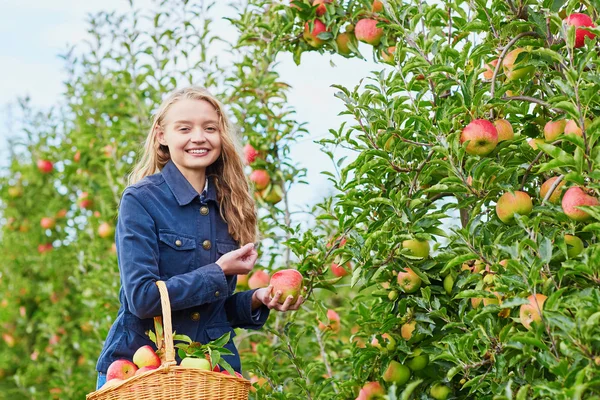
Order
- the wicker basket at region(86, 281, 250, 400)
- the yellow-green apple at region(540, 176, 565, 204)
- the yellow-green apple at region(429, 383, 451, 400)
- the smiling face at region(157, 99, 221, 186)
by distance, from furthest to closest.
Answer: the smiling face at region(157, 99, 221, 186)
the yellow-green apple at region(429, 383, 451, 400)
the yellow-green apple at region(540, 176, 565, 204)
the wicker basket at region(86, 281, 250, 400)

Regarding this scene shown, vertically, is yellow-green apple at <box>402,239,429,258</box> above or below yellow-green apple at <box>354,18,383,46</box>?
below

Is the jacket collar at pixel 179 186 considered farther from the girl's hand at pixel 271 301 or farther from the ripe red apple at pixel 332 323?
the ripe red apple at pixel 332 323

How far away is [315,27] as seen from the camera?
294 cm

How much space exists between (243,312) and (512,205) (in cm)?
88

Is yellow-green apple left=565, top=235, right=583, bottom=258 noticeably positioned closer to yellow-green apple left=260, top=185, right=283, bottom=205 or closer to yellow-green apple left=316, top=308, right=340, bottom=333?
yellow-green apple left=316, top=308, right=340, bottom=333

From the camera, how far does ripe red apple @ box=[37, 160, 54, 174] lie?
6025mm

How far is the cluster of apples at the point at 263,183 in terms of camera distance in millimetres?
3424

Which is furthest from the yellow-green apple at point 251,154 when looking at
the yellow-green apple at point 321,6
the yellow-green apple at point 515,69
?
the yellow-green apple at point 515,69

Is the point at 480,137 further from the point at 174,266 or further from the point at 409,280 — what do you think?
the point at 174,266

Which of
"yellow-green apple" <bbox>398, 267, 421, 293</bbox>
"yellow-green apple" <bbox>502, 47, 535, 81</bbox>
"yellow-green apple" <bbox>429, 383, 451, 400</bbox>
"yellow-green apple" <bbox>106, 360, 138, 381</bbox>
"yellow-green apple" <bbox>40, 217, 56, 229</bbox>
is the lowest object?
"yellow-green apple" <bbox>429, 383, 451, 400</bbox>

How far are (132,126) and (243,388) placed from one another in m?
2.59

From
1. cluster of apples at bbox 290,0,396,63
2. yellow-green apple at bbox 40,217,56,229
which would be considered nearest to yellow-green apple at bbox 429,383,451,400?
cluster of apples at bbox 290,0,396,63

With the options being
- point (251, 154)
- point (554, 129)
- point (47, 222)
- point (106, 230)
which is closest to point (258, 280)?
point (251, 154)

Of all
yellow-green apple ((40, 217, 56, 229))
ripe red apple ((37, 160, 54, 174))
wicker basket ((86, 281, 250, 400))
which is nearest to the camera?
wicker basket ((86, 281, 250, 400))
